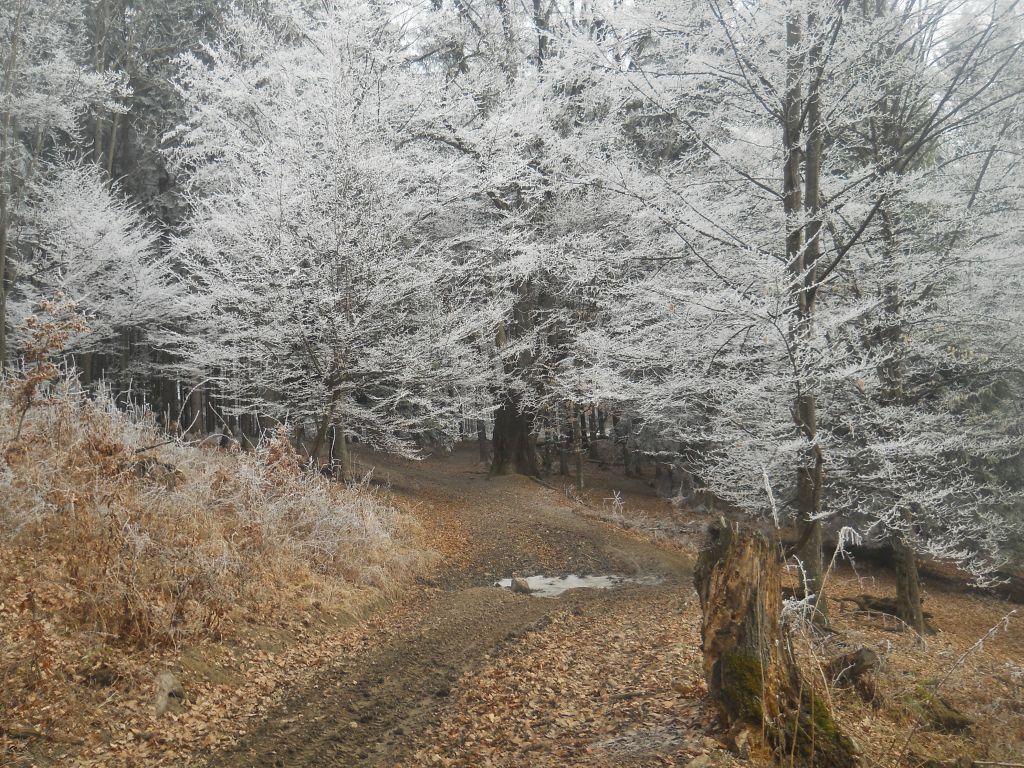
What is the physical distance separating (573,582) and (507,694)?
468cm

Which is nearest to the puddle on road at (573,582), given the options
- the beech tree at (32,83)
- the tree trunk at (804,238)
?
the tree trunk at (804,238)

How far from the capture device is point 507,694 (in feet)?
15.9

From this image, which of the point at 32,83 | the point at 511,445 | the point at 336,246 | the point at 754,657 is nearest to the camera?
the point at 754,657

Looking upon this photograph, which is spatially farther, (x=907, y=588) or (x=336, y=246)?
(x=336, y=246)

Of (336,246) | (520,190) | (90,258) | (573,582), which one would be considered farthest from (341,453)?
(90,258)

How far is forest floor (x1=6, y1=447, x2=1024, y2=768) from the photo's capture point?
376 cm

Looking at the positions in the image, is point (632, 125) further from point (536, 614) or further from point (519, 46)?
point (536, 614)

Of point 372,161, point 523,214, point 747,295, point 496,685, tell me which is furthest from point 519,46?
point 496,685

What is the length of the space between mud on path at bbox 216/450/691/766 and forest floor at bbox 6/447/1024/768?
0.02 meters

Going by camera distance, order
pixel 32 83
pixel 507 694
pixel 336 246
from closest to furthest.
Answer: pixel 507 694, pixel 336 246, pixel 32 83

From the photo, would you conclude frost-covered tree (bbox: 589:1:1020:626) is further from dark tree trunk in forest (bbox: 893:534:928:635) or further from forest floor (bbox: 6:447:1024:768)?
forest floor (bbox: 6:447:1024:768)

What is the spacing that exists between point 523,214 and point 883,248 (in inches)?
274

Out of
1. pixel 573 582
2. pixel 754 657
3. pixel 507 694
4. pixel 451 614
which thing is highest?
pixel 754 657

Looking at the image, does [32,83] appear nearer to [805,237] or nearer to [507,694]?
[805,237]
